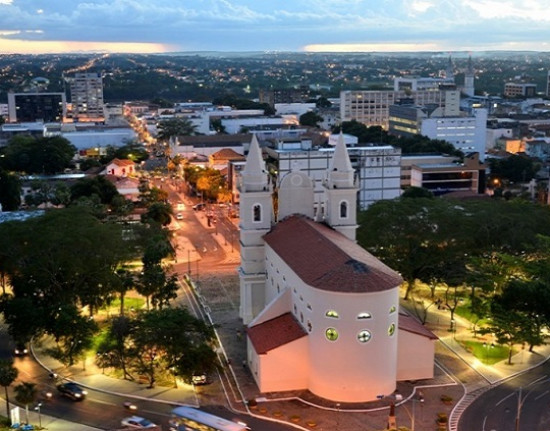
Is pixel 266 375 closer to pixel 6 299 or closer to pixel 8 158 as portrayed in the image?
pixel 6 299

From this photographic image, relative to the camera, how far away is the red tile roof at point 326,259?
39.4m

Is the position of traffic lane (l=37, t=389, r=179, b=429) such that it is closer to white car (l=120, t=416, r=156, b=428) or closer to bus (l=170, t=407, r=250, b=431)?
white car (l=120, t=416, r=156, b=428)

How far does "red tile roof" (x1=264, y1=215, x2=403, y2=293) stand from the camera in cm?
3944

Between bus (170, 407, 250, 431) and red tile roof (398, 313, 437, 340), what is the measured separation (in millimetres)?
11778

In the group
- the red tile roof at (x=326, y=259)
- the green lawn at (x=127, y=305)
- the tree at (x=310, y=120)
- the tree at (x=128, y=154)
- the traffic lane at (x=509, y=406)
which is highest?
the red tile roof at (x=326, y=259)

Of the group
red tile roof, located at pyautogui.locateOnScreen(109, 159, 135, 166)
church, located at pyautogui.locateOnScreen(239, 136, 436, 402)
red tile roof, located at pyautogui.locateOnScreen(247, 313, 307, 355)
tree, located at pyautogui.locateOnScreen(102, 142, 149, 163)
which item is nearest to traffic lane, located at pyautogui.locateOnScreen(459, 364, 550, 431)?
church, located at pyautogui.locateOnScreen(239, 136, 436, 402)

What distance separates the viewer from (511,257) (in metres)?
51.4

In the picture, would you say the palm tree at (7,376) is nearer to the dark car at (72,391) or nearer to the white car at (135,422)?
the dark car at (72,391)

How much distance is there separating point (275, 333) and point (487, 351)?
14.8m

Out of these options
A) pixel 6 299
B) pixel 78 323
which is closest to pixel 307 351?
pixel 78 323

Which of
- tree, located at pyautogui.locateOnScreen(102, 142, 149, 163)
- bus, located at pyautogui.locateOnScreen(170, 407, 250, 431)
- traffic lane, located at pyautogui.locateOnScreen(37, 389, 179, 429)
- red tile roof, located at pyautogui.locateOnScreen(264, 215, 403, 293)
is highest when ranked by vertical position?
red tile roof, located at pyautogui.locateOnScreen(264, 215, 403, 293)

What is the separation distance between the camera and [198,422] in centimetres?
3584

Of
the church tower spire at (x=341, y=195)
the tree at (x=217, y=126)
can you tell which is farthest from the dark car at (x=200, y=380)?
the tree at (x=217, y=126)

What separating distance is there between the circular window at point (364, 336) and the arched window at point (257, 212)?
15804 mm
